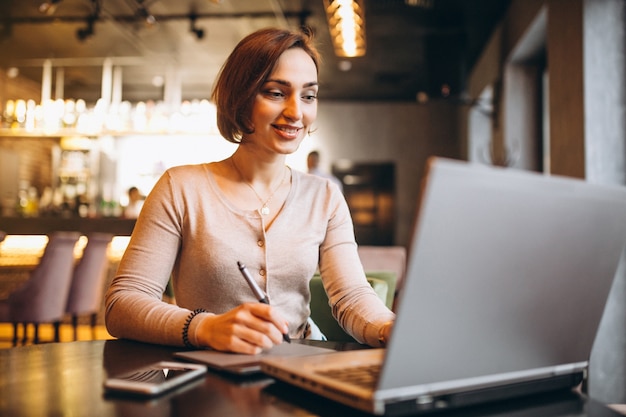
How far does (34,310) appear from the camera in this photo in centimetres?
361

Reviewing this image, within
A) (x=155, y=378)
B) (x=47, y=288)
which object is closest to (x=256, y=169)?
(x=155, y=378)

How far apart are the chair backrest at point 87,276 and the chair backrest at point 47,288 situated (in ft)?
1.64

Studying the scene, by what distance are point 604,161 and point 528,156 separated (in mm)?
2547

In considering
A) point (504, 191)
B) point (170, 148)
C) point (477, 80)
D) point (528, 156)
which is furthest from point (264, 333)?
point (170, 148)

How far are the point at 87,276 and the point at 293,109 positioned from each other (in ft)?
11.8

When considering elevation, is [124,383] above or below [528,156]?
below

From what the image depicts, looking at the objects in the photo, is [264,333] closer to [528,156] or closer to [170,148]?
[528,156]

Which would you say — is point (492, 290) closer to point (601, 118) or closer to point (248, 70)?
point (248, 70)

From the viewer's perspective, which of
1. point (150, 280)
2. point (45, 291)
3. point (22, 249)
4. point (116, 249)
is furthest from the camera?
point (116, 249)

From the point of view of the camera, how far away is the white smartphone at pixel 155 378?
710 millimetres

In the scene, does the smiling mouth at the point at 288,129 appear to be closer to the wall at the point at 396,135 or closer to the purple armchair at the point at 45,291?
the purple armchair at the point at 45,291

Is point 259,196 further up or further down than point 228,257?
further up

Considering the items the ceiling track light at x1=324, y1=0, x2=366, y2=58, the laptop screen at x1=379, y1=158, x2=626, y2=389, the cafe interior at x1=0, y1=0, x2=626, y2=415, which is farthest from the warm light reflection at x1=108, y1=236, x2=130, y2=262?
the laptop screen at x1=379, y1=158, x2=626, y2=389

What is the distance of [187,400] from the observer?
2.26ft
